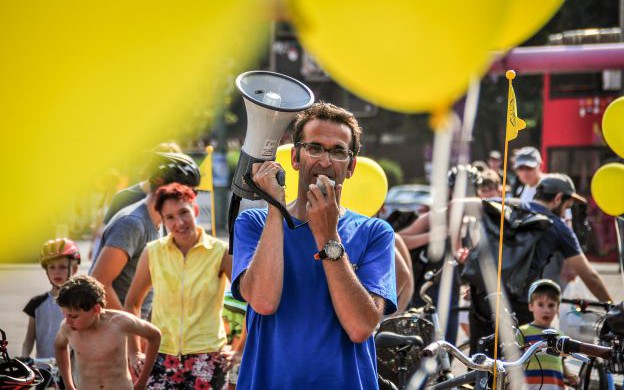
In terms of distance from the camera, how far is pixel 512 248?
6.64 meters

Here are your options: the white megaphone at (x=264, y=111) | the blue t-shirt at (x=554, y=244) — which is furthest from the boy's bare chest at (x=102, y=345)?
the blue t-shirt at (x=554, y=244)

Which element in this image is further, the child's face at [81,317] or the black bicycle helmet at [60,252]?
the black bicycle helmet at [60,252]

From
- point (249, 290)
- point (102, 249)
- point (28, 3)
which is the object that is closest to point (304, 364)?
point (249, 290)

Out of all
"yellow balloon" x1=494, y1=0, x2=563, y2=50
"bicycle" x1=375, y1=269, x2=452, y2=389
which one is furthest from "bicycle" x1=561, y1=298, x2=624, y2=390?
"yellow balloon" x1=494, y1=0, x2=563, y2=50

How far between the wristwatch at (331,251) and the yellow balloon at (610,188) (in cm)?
393

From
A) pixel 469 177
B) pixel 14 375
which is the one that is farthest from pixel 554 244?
pixel 14 375

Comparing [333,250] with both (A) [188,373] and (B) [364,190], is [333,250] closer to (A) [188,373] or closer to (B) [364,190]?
(A) [188,373]

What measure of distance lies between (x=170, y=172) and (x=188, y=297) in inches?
29.5

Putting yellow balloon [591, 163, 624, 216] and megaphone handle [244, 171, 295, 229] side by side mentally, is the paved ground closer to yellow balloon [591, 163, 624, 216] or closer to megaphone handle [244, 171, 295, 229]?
yellow balloon [591, 163, 624, 216]

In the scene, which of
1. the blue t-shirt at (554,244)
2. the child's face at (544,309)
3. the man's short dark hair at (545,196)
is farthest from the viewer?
the man's short dark hair at (545,196)

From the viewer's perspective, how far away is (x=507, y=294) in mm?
6523

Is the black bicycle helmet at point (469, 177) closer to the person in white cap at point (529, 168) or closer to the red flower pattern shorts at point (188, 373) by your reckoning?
the person in white cap at point (529, 168)

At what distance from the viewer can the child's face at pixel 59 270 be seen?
611 centimetres

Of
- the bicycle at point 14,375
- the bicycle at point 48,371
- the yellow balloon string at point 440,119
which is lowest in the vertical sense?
the bicycle at point 48,371
